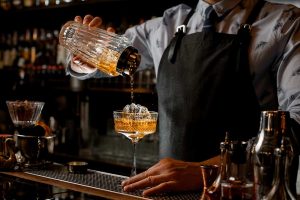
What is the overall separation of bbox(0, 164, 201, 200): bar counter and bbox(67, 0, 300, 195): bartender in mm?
358

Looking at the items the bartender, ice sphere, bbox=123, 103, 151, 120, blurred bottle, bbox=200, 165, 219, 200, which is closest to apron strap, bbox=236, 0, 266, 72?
the bartender

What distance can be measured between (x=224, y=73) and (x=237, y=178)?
93 cm

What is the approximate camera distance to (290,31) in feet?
6.30

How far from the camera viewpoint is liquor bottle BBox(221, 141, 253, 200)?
1.07 meters

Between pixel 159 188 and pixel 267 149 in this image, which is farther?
pixel 159 188

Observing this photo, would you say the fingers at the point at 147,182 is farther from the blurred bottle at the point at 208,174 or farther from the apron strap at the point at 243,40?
the apron strap at the point at 243,40

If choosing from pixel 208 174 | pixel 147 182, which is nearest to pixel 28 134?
pixel 147 182

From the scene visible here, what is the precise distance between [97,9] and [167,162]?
2804 mm

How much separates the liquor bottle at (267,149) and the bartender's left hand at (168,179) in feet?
1.13

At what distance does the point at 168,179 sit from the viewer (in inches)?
56.8

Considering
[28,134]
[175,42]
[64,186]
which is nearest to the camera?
[64,186]

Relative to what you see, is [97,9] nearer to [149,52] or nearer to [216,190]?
[149,52]

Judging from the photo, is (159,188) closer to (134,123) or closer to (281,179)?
(134,123)

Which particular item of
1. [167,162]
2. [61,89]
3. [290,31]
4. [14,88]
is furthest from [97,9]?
[167,162]
